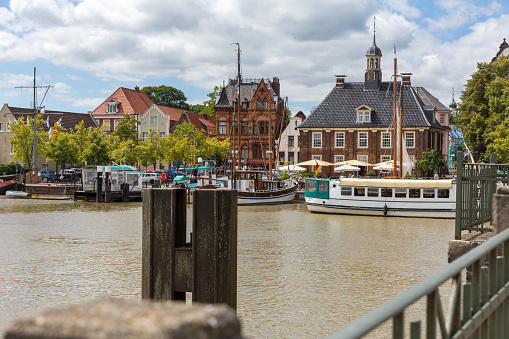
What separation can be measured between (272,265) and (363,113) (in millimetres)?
46637

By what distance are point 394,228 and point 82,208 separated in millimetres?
22284

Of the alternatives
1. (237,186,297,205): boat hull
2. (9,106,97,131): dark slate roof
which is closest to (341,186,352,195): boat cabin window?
(237,186,297,205): boat hull

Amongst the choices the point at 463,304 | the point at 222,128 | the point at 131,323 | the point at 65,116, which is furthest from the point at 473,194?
the point at 65,116

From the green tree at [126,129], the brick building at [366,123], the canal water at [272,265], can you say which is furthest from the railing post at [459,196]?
the green tree at [126,129]

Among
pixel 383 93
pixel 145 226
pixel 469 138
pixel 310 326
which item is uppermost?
pixel 383 93

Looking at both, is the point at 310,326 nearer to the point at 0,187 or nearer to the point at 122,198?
the point at 122,198

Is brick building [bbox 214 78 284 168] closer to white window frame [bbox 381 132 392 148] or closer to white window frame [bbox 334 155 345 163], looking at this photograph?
white window frame [bbox 334 155 345 163]

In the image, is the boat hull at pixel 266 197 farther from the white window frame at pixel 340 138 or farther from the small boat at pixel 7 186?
the small boat at pixel 7 186

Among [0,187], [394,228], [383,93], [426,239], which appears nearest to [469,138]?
[383,93]

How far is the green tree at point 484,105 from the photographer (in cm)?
5984

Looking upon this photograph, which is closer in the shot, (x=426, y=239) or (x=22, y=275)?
(x=22, y=275)

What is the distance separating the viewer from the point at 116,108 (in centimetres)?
9488

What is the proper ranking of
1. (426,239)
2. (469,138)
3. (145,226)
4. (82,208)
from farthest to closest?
(469,138) → (82,208) → (426,239) → (145,226)

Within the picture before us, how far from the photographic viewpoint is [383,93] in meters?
65.3
